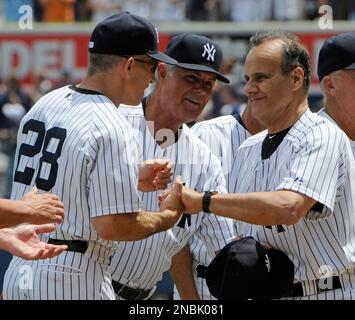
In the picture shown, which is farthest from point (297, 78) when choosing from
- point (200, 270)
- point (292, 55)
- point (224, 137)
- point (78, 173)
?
point (200, 270)

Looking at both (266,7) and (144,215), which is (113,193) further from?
(266,7)

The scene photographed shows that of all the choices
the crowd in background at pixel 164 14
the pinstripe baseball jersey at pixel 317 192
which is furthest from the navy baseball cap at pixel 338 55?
the crowd in background at pixel 164 14

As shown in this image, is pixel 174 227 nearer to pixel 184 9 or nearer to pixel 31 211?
pixel 31 211

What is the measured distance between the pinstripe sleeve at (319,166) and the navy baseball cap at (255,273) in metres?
0.33

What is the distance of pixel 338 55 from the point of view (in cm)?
504

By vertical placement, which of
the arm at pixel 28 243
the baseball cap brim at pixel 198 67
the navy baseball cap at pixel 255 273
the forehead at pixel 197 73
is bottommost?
the navy baseball cap at pixel 255 273

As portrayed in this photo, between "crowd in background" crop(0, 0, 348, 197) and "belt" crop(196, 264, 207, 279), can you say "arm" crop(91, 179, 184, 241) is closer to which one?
"belt" crop(196, 264, 207, 279)

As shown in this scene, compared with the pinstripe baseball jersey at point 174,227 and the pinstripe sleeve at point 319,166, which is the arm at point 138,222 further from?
the pinstripe baseball jersey at point 174,227

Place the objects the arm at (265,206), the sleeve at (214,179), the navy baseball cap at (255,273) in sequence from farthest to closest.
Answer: the sleeve at (214,179), the navy baseball cap at (255,273), the arm at (265,206)

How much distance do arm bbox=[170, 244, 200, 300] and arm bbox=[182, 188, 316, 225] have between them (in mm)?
1419

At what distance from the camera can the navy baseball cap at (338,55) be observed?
16.5 feet

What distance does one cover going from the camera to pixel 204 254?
5.79 meters

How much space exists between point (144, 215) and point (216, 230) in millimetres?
1224

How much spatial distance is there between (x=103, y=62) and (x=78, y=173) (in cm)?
57
